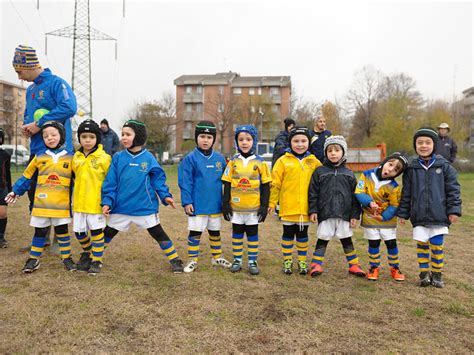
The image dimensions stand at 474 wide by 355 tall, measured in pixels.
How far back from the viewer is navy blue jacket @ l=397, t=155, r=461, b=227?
414 cm

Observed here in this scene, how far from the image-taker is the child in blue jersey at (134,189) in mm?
4410

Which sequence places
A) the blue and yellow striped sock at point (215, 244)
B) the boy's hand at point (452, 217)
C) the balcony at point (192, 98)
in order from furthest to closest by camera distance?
the balcony at point (192, 98) < the blue and yellow striped sock at point (215, 244) < the boy's hand at point (452, 217)

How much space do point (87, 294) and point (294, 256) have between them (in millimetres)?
2866

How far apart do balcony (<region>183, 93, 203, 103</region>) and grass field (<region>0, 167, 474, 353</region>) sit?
51360 millimetres

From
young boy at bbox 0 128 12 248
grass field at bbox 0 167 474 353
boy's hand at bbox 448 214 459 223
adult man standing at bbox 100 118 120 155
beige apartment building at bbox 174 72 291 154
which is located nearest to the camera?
→ grass field at bbox 0 167 474 353

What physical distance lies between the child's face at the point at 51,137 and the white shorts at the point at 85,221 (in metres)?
0.88

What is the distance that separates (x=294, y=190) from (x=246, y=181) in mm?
603

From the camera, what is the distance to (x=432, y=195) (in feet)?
13.7

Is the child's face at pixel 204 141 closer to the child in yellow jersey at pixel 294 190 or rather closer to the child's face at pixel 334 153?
the child in yellow jersey at pixel 294 190

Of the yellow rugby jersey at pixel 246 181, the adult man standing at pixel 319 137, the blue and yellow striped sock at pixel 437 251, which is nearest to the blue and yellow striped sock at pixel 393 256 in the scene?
the blue and yellow striped sock at pixel 437 251

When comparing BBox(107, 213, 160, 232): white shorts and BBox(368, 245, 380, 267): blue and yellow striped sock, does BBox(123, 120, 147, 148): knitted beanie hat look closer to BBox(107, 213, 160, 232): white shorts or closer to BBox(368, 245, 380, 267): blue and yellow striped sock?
BBox(107, 213, 160, 232): white shorts

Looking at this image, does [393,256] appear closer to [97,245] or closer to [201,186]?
[201,186]

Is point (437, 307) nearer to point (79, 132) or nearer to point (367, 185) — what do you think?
point (367, 185)

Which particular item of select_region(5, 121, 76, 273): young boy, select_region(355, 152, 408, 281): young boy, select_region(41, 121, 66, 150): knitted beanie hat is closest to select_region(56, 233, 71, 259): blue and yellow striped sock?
select_region(5, 121, 76, 273): young boy
